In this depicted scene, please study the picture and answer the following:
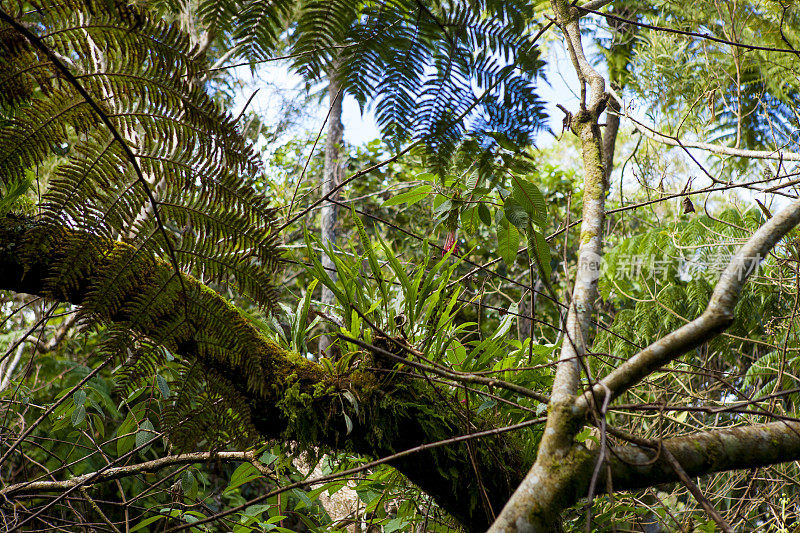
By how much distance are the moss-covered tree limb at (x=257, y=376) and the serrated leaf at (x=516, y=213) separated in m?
0.46

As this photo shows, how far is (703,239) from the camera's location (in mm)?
3193

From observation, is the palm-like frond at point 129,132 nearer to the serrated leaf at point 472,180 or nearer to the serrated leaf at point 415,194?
the serrated leaf at point 472,180

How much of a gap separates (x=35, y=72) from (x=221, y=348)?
0.52 metres

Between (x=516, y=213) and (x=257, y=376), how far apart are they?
648mm

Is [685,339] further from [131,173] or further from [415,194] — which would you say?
[415,194]

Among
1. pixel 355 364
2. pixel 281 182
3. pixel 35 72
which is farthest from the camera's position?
pixel 281 182

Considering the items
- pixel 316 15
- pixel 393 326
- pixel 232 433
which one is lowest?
pixel 232 433

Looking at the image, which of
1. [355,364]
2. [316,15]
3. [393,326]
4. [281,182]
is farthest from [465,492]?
[281,182]

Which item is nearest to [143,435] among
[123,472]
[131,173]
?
[123,472]

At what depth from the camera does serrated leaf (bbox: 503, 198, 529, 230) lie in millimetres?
1175

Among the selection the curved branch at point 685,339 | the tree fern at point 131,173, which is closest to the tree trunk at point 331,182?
the tree fern at point 131,173

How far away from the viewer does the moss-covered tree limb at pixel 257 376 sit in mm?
860

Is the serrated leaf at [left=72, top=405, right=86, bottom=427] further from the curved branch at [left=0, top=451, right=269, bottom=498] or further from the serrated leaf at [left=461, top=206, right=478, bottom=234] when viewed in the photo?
the serrated leaf at [left=461, top=206, right=478, bottom=234]

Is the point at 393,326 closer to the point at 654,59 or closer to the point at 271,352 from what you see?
the point at 271,352
